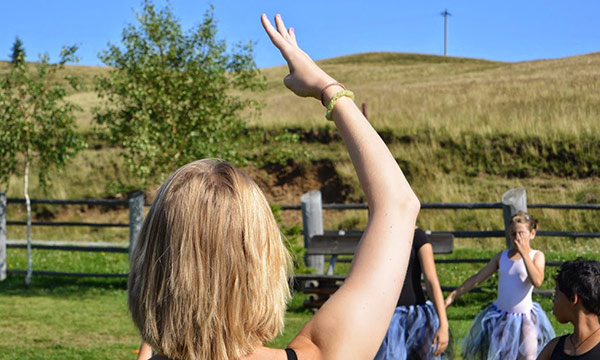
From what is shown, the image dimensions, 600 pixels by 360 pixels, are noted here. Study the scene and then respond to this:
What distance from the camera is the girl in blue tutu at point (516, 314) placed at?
18.4ft

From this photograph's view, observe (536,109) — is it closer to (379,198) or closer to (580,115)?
(580,115)

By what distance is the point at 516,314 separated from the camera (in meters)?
5.72

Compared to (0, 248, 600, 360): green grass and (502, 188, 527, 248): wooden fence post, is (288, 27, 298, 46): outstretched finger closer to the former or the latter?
(0, 248, 600, 360): green grass

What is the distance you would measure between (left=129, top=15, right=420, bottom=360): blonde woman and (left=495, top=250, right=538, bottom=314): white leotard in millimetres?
4521

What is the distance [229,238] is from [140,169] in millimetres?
12043

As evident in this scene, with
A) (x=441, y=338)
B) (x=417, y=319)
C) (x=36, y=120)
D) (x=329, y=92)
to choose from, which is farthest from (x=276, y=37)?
(x=36, y=120)

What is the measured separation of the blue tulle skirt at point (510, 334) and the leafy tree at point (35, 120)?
950 cm

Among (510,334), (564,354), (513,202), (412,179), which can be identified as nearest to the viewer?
(564,354)

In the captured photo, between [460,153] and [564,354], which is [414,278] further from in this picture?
[460,153]

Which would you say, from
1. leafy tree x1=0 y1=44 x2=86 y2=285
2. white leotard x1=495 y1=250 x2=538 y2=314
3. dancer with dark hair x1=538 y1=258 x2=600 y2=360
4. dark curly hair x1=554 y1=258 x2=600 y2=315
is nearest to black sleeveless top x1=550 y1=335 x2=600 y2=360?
dancer with dark hair x1=538 y1=258 x2=600 y2=360

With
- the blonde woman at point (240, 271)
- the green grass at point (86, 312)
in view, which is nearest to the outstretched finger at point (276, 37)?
the blonde woman at point (240, 271)

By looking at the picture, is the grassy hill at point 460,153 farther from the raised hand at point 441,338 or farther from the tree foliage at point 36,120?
the raised hand at point 441,338

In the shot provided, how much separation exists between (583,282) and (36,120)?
466 inches

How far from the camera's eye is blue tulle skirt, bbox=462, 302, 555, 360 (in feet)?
18.4
